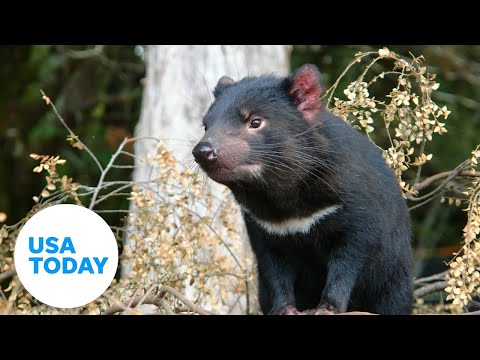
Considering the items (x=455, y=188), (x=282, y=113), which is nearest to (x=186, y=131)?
Answer: (x=455, y=188)

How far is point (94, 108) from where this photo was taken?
9.77m

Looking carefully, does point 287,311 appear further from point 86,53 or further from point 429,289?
point 86,53

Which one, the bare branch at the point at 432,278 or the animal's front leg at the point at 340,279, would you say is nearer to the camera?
the animal's front leg at the point at 340,279

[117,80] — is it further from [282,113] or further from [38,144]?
[282,113]

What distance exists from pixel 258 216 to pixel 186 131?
2.99 metres

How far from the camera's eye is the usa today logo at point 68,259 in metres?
4.02

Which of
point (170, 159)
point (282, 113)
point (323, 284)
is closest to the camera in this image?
point (282, 113)

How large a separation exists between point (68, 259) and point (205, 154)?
0.82 meters

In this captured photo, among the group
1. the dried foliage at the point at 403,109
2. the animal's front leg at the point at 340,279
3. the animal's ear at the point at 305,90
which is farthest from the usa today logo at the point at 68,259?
the dried foliage at the point at 403,109

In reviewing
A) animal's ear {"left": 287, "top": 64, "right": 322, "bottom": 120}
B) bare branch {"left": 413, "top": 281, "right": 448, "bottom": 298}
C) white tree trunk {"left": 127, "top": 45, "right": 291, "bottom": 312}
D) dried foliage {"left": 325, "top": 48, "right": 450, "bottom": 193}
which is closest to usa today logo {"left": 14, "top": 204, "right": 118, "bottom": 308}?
animal's ear {"left": 287, "top": 64, "right": 322, "bottom": 120}

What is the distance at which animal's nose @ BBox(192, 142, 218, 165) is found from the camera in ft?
12.6

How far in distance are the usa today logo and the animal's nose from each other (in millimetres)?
656

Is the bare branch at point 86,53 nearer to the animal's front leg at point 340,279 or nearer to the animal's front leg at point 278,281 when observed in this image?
the animal's front leg at point 278,281

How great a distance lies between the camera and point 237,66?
24.0 ft
